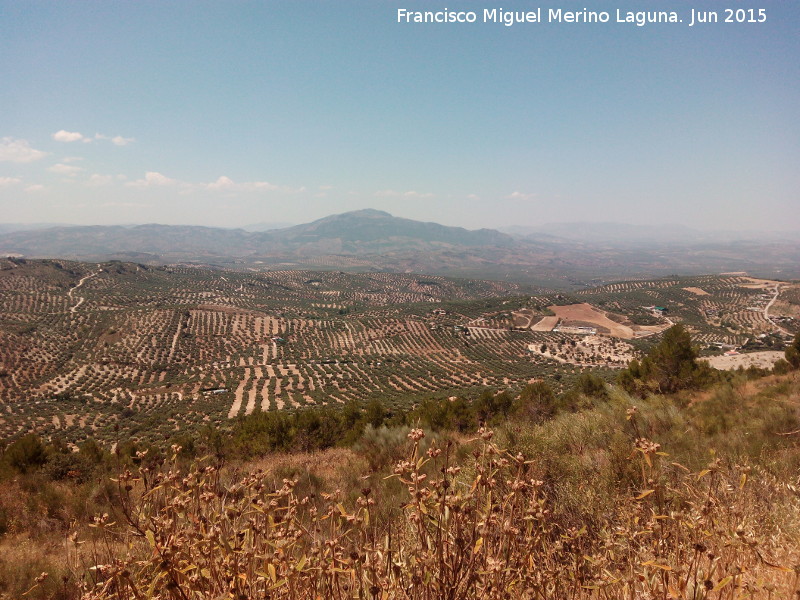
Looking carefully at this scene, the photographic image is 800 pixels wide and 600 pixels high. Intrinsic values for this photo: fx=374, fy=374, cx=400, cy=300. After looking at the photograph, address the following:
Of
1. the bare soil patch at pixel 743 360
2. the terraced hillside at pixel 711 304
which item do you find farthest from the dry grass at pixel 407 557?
the terraced hillside at pixel 711 304

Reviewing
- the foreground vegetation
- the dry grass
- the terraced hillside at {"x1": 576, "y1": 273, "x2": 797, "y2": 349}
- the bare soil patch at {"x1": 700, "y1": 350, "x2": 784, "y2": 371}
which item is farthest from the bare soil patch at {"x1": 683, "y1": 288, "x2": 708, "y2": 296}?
the dry grass

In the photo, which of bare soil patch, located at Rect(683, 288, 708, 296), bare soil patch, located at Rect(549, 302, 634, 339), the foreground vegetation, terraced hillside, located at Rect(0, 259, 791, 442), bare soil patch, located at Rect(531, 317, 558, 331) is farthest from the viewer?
→ bare soil patch, located at Rect(683, 288, 708, 296)

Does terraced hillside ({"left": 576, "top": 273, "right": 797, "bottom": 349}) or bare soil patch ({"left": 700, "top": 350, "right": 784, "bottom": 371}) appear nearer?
bare soil patch ({"left": 700, "top": 350, "right": 784, "bottom": 371})

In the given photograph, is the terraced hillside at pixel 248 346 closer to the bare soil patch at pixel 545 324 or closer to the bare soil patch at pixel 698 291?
the bare soil patch at pixel 545 324

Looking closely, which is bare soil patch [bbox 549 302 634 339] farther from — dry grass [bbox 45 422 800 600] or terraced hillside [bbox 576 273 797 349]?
dry grass [bbox 45 422 800 600]

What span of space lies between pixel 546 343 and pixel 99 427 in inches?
2620

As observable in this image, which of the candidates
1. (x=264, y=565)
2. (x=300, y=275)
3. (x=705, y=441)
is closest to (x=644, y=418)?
(x=705, y=441)

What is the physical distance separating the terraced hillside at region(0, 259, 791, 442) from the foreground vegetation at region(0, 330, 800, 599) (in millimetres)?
26105

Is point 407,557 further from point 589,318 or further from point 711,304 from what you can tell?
point 711,304

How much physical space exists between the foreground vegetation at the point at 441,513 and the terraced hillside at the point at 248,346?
1028 inches

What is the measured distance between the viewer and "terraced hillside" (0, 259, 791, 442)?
128 feet

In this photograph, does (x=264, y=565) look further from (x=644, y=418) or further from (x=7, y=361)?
(x=7, y=361)

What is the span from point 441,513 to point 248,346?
73980 mm

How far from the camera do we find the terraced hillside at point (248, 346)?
128 feet
